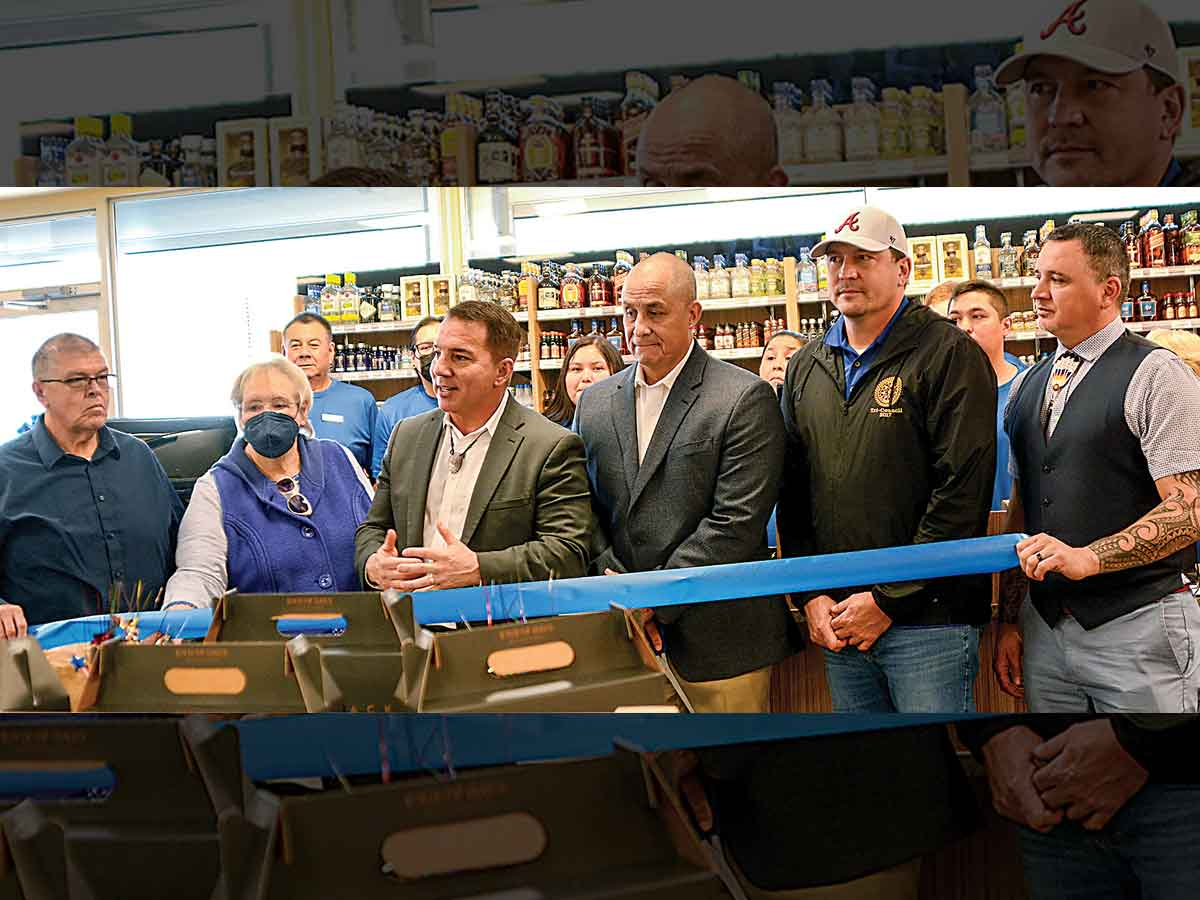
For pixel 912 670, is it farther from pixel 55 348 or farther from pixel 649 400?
pixel 55 348

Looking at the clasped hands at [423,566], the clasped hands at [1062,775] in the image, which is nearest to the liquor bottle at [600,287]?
the clasped hands at [423,566]

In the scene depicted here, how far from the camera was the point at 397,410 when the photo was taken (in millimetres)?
790

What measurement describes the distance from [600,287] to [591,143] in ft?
0.38

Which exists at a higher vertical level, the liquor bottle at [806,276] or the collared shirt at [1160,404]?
the liquor bottle at [806,276]

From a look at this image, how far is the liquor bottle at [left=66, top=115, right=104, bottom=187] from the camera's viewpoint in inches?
32.3

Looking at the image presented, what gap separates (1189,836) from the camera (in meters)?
0.79

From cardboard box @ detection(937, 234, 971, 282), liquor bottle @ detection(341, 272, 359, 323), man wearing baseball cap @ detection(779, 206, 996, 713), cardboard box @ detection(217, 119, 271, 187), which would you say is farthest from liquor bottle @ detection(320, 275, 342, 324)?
cardboard box @ detection(937, 234, 971, 282)

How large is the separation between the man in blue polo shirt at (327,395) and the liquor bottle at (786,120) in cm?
37

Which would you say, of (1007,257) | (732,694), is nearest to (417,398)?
(732,694)

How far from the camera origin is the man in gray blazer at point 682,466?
0.75m

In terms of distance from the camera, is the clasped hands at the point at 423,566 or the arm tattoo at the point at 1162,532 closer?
the arm tattoo at the point at 1162,532

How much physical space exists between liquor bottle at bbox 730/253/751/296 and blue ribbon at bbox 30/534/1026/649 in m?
0.20

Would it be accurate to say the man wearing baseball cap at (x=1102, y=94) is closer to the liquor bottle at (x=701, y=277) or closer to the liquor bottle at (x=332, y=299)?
the liquor bottle at (x=701, y=277)

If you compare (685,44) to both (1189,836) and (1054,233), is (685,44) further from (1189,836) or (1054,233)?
(1189,836)
